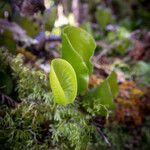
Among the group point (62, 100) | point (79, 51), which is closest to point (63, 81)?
point (62, 100)

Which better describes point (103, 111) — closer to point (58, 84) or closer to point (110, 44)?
point (58, 84)

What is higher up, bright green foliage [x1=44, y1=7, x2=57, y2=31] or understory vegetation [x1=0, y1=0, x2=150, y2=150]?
bright green foliage [x1=44, y1=7, x2=57, y2=31]

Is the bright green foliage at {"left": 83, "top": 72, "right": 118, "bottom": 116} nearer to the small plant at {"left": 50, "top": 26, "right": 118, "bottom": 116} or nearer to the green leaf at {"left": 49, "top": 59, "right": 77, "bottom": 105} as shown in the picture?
the small plant at {"left": 50, "top": 26, "right": 118, "bottom": 116}

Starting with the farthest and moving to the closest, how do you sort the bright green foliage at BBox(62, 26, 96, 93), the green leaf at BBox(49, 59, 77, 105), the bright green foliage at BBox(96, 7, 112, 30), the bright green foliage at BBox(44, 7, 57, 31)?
the bright green foliage at BBox(96, 7, 112, 30) → the bright green foliage at BBox(44, 7, 57, 31) → the bright green foliage at BBox(62, 26, 96, 93) → the green leaf at BBox(49, 59, 77, 105)

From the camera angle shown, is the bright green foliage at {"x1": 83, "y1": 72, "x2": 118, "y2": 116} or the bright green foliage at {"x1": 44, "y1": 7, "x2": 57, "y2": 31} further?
the bright green foliage at {"x1": 44, "y1": 7, "x2": 57, "y2": 31}

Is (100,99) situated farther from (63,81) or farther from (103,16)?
(103,16)

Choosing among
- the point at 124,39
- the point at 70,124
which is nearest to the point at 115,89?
the point at 70,124

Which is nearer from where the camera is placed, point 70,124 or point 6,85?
point 70,124

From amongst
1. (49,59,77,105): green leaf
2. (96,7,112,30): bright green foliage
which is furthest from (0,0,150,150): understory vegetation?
(96,7,112,30): bright green foliage
